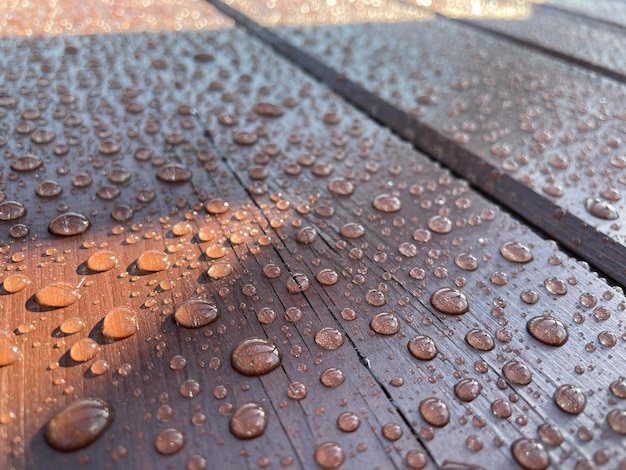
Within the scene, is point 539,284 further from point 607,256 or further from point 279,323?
point 279,323

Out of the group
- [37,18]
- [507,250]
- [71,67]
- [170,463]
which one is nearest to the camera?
[170,463]

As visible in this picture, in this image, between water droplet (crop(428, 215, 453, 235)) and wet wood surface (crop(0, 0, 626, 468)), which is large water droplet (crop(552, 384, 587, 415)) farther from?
water droplet (crop(428, 215, 453, 235))

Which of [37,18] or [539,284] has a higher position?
[37,18]

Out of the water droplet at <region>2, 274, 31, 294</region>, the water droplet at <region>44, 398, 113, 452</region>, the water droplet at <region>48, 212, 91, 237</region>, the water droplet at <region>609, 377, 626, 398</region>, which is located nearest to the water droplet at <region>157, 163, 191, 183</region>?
the water droplet at <region>48, 212, 91, 237</region>

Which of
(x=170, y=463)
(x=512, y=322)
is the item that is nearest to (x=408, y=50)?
(x=512, y=322)

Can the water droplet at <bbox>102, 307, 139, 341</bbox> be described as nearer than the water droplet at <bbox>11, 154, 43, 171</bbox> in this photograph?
Yes

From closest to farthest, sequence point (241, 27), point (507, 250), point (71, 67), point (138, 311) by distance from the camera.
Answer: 1. point (138, 311)
2. point (507, 250)
3. point (71, 67)
4. point (241, 27)
